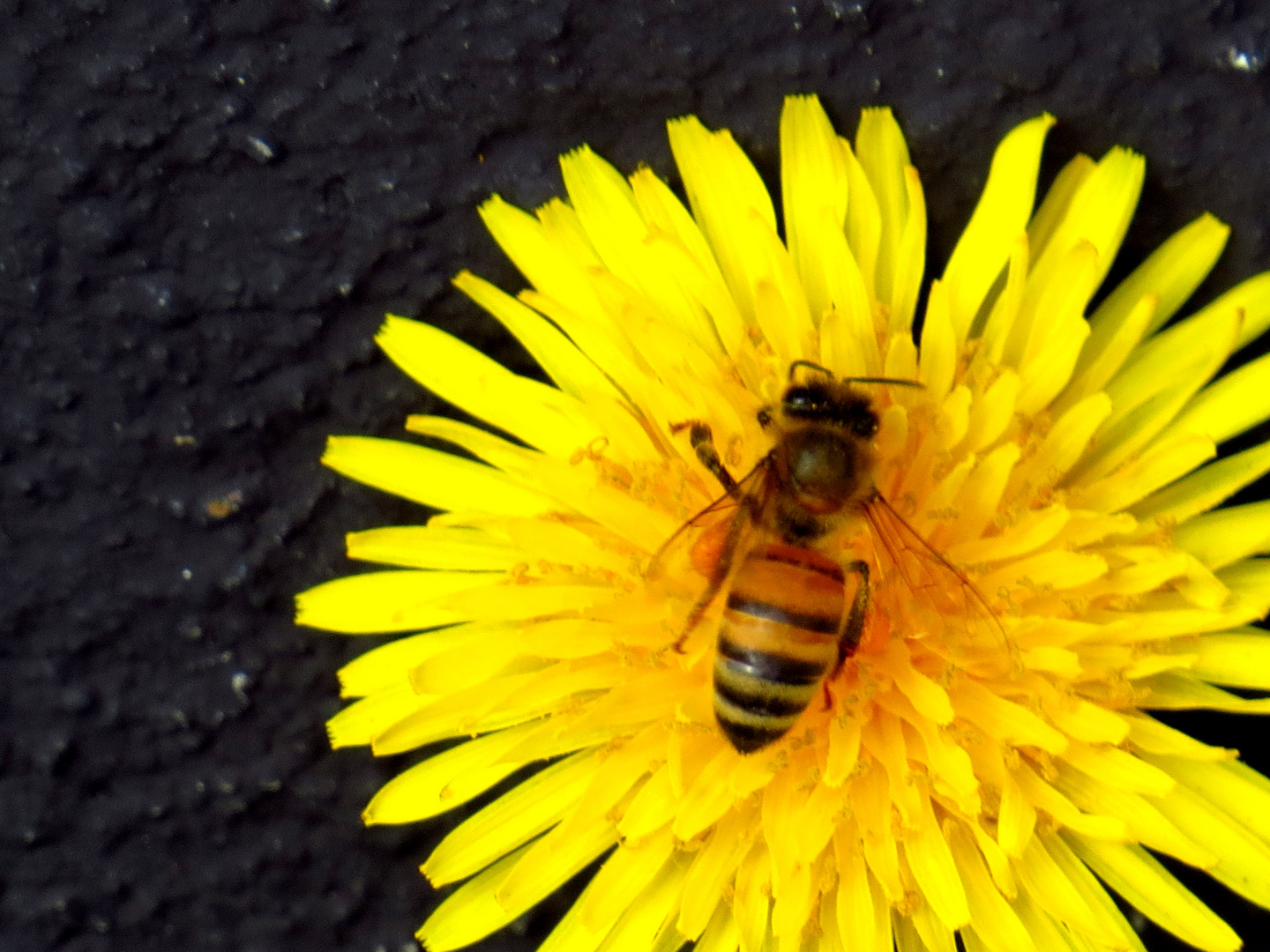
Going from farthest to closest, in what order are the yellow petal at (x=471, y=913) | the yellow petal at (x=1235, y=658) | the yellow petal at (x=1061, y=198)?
the yellow petal at (x=471, y=913) → the yellow petal at (x=1061, y=198) → the yellow petal at (x=1235, y=658)

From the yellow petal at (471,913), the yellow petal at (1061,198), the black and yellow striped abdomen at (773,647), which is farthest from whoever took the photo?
the yellow petal at (471,913)

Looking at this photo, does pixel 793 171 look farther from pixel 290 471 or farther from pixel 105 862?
pixel 105 862

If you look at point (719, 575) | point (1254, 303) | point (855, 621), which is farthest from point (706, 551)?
point (1254, 303)

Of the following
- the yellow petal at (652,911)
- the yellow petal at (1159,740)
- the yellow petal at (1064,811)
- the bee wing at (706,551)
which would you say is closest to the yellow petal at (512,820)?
the yellow petal at (652,911)

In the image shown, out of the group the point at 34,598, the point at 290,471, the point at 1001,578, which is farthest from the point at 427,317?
the point at 1001,578

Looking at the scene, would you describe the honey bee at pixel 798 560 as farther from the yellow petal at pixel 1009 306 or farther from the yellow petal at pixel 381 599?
the yellow petal at pixel 381 599

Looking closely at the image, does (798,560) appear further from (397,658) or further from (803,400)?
(397,658)

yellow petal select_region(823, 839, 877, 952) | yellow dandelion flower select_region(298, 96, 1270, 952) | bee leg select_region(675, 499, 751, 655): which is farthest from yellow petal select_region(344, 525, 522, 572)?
yellow petal select_region(823, 839, 877, 952)
